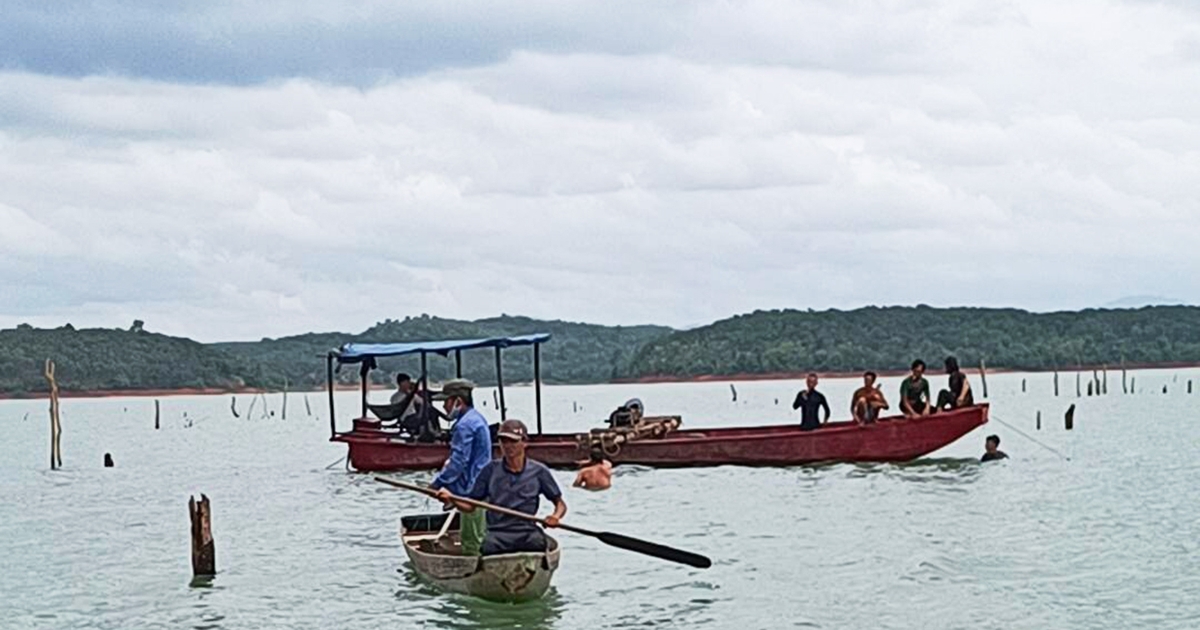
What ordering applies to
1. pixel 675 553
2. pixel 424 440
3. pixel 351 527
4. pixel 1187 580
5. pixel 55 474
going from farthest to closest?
1. pixel 55 474
2. pixel 424 440
3. pixel 351 527
4. pixel 1187 580
5. pixel 675 553

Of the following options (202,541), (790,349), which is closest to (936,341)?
(790,349)

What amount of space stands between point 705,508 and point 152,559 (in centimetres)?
937

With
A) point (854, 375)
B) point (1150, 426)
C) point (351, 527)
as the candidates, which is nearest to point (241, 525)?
point (351, 527)

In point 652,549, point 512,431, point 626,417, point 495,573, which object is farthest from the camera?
point 626,417

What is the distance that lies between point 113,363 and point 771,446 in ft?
349

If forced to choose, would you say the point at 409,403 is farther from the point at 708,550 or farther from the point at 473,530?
the point at 473,530

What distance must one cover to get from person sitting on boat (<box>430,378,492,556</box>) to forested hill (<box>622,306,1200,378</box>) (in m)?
116

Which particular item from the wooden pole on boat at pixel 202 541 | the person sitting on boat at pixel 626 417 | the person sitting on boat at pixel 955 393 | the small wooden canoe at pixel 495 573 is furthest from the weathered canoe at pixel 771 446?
the small wooden canoe at pixel 495 573

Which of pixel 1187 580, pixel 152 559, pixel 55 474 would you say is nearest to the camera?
pixel 1187 580

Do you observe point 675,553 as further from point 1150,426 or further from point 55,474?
point 1150,426

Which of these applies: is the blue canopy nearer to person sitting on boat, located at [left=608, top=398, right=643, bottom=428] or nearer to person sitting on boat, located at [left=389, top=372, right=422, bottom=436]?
person sitting on boat, located at [left=389, top=372, right=422, bottom=436]

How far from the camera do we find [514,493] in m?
16.8

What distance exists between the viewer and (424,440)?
34.8 meters

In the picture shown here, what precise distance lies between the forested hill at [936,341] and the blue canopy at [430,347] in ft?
322
